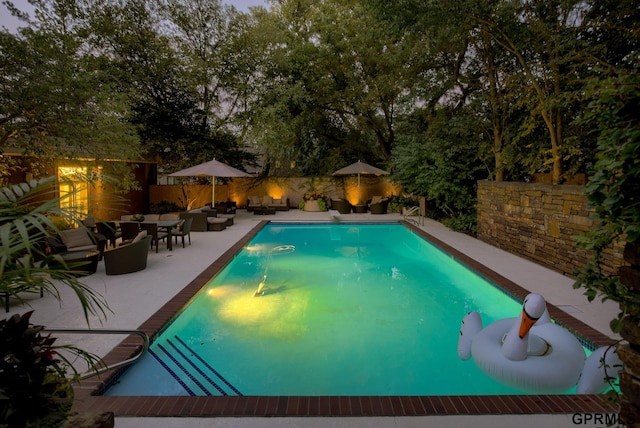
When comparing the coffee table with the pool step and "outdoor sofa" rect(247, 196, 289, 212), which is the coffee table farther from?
"outdoor sofa" rect(247, 196, 289, 212)

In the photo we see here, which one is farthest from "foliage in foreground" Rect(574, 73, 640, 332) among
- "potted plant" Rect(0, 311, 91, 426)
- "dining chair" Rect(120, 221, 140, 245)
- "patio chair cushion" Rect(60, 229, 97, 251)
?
"dining chair" Rect(120, 221, 140, 245)

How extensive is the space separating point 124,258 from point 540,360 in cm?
645

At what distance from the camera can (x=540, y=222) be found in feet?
25.0

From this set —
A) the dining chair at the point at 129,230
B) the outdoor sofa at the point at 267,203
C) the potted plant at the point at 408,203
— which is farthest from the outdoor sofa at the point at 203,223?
the potted plant at the point at 408,203

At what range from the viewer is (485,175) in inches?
496

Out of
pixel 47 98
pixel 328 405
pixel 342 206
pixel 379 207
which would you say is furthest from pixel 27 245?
pixel 342 206

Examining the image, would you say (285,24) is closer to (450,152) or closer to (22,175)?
(450,152)

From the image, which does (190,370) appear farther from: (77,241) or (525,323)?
(77,241)

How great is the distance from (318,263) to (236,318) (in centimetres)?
377

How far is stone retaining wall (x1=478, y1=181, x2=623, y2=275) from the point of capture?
6418mm

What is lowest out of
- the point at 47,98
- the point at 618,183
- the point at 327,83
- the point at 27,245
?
the point at 27,245

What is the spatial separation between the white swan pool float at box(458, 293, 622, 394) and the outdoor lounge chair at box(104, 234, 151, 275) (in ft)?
19.3

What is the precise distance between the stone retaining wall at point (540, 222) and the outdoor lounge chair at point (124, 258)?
7.08 meters

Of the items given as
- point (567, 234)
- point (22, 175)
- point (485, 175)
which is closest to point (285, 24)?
point (485, 175)
